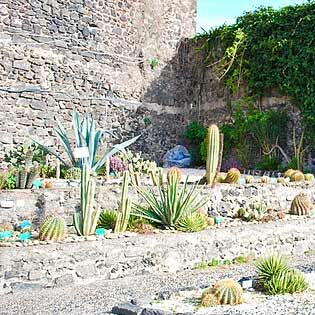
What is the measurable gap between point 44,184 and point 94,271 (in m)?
2.44

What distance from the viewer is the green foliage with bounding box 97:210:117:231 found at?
5.82m

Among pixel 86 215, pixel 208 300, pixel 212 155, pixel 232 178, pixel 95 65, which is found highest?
pixel 95 65

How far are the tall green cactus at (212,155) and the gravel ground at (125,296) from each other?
249 cm

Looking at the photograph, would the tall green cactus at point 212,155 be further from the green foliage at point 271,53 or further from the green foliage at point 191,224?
the green foliage at point 271,53

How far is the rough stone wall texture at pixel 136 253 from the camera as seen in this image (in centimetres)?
442

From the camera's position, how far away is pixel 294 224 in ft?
20.9

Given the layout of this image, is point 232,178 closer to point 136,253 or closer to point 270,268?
point 136,253

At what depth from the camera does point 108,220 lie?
5910 millimetres

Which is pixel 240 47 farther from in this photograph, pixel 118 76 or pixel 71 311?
pixel 71 311

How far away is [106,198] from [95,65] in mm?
5750

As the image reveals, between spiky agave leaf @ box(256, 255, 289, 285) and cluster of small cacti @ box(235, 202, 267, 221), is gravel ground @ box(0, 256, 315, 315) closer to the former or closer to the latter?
spiky agave leaf @ box(256, 255, 289, 285)

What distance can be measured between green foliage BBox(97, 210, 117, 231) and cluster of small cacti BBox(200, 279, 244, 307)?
2079 mm

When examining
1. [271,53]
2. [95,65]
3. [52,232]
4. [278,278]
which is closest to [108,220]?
[52,232]

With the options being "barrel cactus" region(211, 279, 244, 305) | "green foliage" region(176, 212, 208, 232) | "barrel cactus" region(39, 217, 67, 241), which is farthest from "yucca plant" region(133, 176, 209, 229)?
"barrel cactus" region(211, 279, 244, 305)
